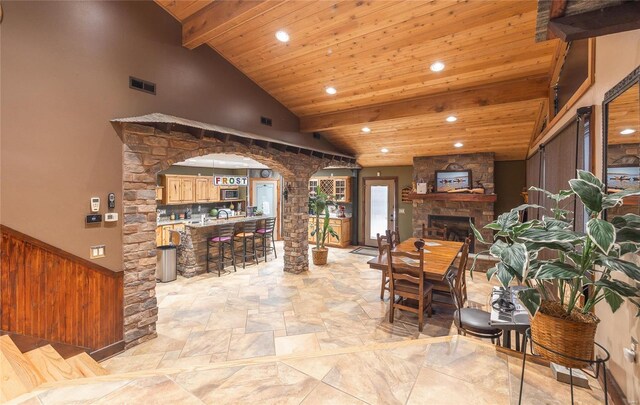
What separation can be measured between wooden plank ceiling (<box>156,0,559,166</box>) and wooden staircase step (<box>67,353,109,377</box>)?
361 cm

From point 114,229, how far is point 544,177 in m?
5.07

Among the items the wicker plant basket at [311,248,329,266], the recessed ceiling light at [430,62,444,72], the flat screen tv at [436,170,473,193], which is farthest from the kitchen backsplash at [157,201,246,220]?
the recessed ceiling light at [430,62,444,72]

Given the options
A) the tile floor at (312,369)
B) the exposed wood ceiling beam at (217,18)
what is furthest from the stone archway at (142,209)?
the exposed wood ceiling beam at (217,18)

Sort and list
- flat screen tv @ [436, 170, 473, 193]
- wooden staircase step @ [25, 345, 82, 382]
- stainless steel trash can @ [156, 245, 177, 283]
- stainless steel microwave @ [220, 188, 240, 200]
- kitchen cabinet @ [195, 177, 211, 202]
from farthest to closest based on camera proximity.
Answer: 1. stainless steel microwave @ [220, 188, 240, 200]
2. kitchen cabinet @ [195, 177, 211, 202]
3. flat screen tv @ [436, 170, 473, 193]
4. stainless steel trash can @ [156, 245, 177, 283]
5. wooden staircase step @ [25, 345, 82, 382]

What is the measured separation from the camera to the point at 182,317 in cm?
362

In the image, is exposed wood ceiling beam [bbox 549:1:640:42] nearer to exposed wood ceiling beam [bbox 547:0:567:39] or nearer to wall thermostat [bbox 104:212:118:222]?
exposed wood ceiling beam [bbox 547:0:567:39]

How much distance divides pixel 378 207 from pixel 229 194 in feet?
16.1

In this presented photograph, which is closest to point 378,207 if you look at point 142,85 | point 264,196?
point 264,196

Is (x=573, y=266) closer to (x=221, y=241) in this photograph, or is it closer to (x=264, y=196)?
(x=221, y=241)

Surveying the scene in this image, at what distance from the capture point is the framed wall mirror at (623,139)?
121cm

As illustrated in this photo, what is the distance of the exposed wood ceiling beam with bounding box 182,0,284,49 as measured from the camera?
2734 millimetres

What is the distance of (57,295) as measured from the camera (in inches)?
97.0

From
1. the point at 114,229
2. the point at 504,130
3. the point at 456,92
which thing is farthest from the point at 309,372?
the point at 504,130

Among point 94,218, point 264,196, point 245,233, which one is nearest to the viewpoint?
point 94,218
